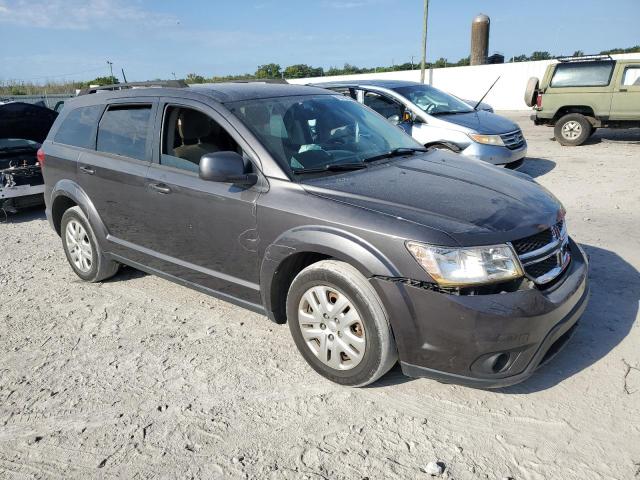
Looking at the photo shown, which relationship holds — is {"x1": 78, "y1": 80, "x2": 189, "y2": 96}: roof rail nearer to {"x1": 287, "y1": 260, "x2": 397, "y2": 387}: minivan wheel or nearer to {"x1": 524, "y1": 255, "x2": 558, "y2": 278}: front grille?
{"x1": 287, "y1": 260, "x2": 397, "y2": 387}: minivan wheel

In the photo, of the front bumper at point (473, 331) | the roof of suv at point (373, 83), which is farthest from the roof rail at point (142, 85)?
the roof of suv at point (373, 83)

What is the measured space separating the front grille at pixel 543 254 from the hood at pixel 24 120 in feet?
24.5

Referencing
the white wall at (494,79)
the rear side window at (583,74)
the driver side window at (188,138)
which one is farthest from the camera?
the white wall at (494,79)

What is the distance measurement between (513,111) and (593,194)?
59.8ft

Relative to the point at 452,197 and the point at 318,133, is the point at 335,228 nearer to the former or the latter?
the point at 452,197

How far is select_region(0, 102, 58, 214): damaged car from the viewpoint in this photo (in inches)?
290

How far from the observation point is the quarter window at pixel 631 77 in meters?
11.1

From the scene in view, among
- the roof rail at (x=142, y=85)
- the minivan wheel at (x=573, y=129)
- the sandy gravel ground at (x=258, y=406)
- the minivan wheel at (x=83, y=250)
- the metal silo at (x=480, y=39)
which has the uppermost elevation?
the metal silo at (x=480, y=39)

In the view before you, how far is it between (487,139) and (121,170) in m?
5.85

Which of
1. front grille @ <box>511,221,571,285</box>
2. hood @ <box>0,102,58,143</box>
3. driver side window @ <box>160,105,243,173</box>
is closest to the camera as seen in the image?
front grille @ <box>511,221,571,285</box>

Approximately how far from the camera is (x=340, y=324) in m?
2.98

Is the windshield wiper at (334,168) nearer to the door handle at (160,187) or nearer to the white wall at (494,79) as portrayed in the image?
the door handle at (160,187)

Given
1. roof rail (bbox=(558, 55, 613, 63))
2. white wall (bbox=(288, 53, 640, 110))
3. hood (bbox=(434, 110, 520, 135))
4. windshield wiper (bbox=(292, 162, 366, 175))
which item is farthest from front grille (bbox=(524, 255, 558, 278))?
white wall (bbox=(288, 53, 640, 110))

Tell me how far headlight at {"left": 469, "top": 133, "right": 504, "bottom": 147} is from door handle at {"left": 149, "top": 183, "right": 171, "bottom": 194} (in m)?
5.68
